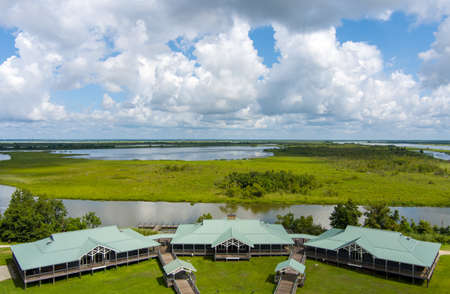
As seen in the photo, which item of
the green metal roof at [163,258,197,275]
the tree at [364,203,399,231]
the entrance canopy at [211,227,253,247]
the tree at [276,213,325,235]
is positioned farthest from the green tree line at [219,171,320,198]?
the green metal roof at [163,258,197,275]

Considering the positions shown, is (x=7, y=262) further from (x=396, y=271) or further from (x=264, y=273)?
(x=396, y=271)

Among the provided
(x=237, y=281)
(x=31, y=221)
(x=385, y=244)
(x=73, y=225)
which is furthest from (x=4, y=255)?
(x=385, y=244)

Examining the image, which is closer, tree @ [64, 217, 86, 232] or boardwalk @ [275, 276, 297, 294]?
boardwalk @ [275, 276, 297, 294]

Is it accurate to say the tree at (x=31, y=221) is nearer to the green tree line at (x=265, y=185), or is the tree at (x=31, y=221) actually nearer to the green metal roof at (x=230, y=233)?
the green metal roof at (x=230, y=233)

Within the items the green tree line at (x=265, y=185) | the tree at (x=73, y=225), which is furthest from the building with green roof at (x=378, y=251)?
the green tree line at (x=265, y=185)

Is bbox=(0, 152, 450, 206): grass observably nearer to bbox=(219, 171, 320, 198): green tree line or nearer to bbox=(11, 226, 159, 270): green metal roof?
bbox=(219, 171, 320, 198): green tree line

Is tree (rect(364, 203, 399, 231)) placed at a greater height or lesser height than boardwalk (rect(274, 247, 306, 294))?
greater
